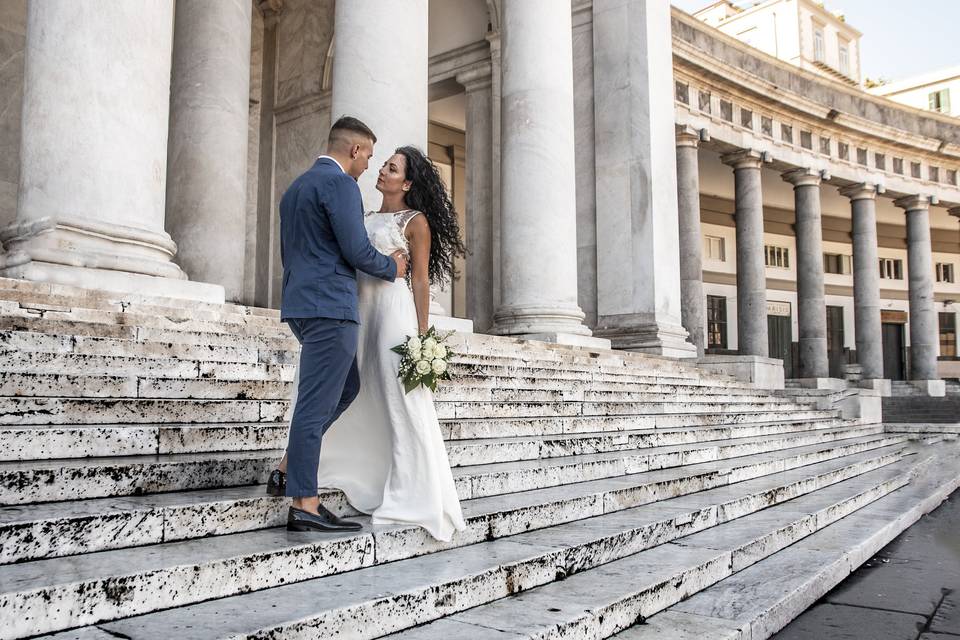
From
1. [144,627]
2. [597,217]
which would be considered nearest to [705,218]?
[597,217]

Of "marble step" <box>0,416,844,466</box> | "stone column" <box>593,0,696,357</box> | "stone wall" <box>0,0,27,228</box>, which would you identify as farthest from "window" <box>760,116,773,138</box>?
"marble step" <box>0,416,844,466</box>

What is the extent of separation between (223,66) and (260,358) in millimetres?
9247

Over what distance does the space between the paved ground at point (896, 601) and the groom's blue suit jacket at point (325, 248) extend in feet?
10.2

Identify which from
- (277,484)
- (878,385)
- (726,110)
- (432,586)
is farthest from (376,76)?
(878,385)

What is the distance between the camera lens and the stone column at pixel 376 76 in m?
11.6

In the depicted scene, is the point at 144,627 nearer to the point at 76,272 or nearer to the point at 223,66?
the point at 76,272

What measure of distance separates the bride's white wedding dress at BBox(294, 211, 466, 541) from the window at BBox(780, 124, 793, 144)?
1113 inches

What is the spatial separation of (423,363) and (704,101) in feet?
82.1

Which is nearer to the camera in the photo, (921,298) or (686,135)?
(686,135)

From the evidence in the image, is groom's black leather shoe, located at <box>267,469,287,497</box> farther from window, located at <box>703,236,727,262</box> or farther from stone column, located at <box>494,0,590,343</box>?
window, located at <box>703,236,727,262</box>

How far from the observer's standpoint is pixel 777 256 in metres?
41.0

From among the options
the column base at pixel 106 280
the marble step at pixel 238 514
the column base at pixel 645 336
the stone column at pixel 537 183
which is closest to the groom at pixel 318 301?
the marble step at pixel 238 514

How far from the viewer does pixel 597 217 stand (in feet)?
60.8

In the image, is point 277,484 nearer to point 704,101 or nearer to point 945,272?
point 704,101
